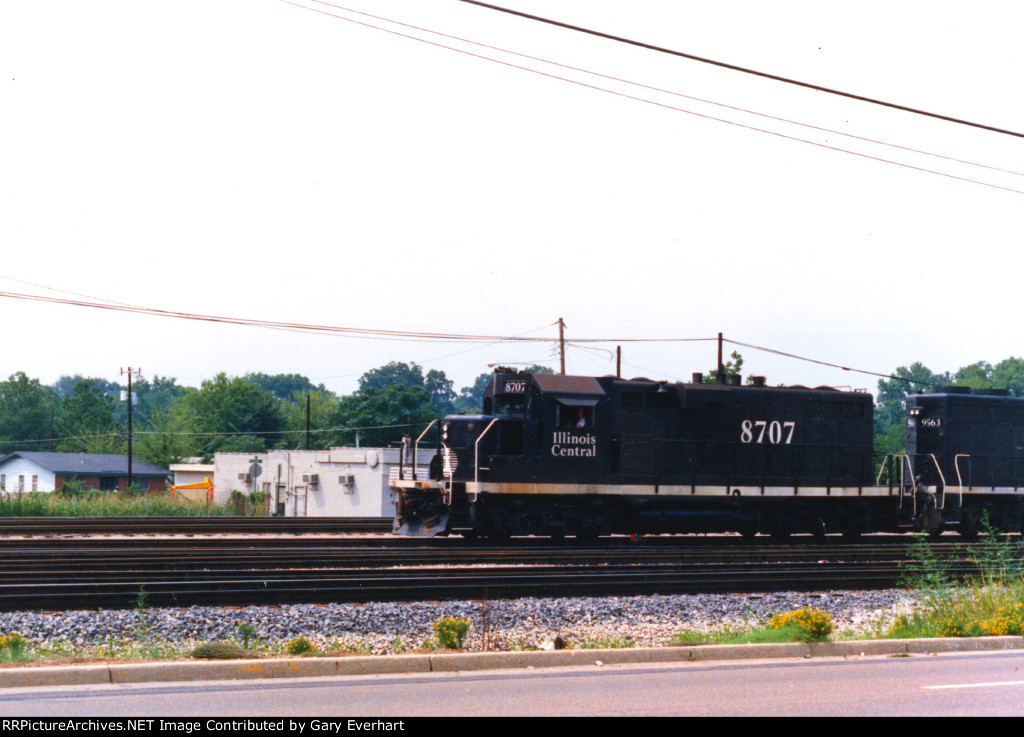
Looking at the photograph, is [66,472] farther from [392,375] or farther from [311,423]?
[392,375]

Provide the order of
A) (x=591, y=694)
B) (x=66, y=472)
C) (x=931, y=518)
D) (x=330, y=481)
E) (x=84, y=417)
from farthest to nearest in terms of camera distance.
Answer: (x=84, y=417) < (x=66, y=472) < (x=330, y=481) < (x=931, y=518) < (x=591, y=694)

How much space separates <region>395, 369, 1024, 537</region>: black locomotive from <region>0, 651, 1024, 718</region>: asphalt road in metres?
13.4

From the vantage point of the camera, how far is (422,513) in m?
23.0

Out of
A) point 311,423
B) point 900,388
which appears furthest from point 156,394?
point 900,388

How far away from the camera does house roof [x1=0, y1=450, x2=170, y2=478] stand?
78.2m

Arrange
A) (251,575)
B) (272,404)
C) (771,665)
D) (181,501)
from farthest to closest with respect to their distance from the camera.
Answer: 1. (272,404)
2. (181,501)
3. (251,575)
4. (771,665)

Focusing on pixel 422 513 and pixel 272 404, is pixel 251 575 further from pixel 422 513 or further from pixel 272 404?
pixel 272 404

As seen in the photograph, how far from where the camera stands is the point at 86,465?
3132 inches

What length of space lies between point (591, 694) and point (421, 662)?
192 cm

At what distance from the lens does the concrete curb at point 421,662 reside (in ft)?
27.2

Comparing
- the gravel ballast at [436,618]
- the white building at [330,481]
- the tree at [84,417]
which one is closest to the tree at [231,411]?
the tree at [84,417]
